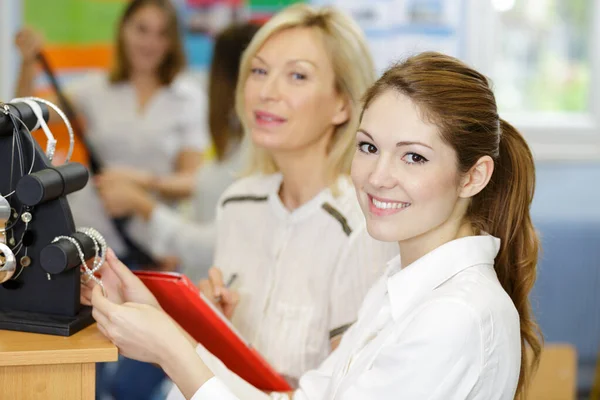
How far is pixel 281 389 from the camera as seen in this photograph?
1.71m

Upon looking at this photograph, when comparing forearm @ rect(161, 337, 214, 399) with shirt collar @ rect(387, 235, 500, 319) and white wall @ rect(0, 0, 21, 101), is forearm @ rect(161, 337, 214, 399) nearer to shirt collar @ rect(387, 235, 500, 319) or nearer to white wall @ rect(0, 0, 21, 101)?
shirt collar @ rect(387, 235, 500, 319)

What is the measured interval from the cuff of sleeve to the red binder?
0.67 ft

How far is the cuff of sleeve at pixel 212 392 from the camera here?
1.36m

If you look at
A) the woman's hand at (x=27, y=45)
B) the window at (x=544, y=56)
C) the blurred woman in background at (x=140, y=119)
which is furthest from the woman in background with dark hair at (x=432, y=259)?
the window at (x=544, y=56)

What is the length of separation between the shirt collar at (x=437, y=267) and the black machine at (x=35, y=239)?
492mm

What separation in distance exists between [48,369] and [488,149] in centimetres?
76

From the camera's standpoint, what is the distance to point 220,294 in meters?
1.85

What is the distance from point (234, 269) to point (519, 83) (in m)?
2.55

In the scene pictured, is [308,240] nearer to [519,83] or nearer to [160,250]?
[160,250]

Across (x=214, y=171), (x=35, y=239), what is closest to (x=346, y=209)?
(x=35, y=239)

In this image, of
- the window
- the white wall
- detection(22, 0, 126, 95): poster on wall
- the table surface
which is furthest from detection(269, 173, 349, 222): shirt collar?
the window

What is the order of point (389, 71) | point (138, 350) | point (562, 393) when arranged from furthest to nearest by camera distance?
point (562, 393) → point (389, 71) → point (138, 350)

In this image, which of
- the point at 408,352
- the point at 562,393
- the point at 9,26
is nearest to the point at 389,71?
the point at 408,352

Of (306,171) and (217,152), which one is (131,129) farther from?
(306,171)
